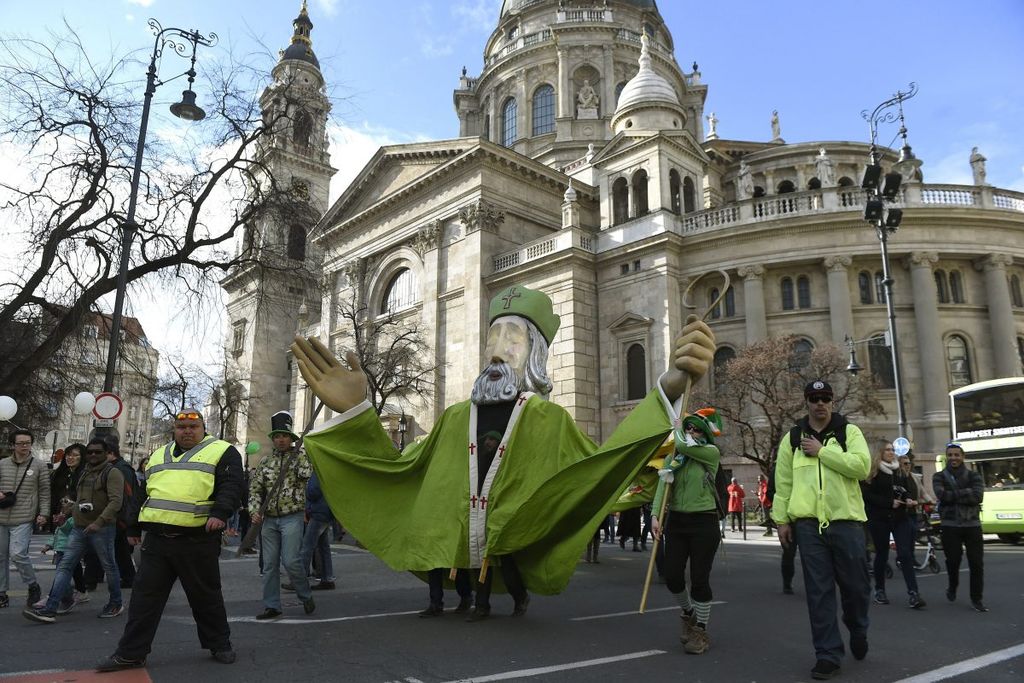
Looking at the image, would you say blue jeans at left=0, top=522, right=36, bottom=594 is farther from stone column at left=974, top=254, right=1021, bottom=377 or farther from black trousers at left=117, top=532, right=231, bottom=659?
stone column at left=974, top=254, right=1021, bottom=377

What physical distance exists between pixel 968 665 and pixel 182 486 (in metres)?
5.81

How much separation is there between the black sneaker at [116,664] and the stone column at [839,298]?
24.2 meters

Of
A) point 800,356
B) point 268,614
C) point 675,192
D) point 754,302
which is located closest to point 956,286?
point 800,356

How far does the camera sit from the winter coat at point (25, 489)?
7.39 metres

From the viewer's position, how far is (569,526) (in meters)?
5.79

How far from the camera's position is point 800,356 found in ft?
77.3

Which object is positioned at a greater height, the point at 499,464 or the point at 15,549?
the point at 499,464

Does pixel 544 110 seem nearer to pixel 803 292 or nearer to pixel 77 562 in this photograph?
pixel 803 292

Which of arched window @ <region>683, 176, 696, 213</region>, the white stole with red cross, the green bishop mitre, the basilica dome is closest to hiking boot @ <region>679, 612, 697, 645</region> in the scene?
the white stole with red cross

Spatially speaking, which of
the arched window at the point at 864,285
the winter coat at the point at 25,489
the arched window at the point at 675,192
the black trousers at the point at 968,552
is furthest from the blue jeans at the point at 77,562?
the arched window at the point at 675,192

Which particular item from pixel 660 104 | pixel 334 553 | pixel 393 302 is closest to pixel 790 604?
pixel 334 553

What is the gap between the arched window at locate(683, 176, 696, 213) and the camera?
29516 mm

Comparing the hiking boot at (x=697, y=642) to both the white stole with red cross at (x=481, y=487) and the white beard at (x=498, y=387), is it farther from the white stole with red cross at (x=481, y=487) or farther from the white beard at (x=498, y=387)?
the white beard at (x=498, y=387)

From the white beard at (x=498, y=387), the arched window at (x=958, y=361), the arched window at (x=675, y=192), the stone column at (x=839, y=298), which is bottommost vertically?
the white beard at (x=498, y=387)
